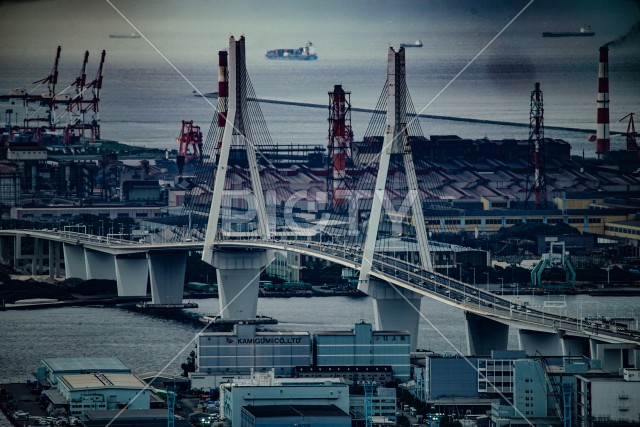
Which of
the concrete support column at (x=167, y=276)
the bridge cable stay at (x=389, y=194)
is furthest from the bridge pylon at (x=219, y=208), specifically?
the bridge cable stay at (x=389, y=194)

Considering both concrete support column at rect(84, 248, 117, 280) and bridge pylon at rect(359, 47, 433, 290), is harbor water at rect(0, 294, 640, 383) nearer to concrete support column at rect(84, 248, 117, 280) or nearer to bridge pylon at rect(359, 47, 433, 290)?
bridge pylon at rect(359, 47, 433, 290)

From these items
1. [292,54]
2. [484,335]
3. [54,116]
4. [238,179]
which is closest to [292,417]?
[484,335]

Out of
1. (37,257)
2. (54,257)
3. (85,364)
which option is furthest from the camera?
(37,257)

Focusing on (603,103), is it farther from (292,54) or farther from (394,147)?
(292,54)

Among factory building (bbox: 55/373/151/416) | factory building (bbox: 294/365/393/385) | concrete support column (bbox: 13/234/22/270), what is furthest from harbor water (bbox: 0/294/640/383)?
concrete support column (bbox: 13/234/22/270)

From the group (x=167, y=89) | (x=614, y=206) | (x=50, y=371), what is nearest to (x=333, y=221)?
(x=614, y=206)
